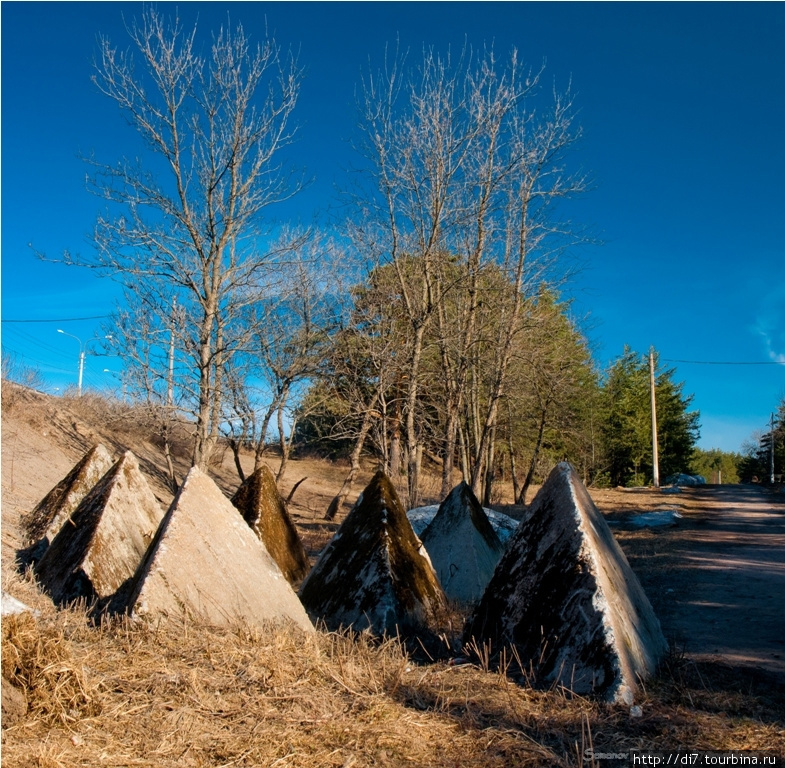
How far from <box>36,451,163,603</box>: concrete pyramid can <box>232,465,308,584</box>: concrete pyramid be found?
0.95 metres

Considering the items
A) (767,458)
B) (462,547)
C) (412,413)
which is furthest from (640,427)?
(462,547)

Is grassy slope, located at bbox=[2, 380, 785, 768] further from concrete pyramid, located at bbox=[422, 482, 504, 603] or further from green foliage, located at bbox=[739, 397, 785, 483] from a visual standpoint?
green foliage, located at bbox=[739, 397, 785, 483]

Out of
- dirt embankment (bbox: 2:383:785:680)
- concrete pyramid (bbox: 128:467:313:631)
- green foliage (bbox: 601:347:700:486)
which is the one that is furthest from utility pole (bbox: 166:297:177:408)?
green foliage (bbox: 601:347:700:486)

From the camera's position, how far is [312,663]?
346cm

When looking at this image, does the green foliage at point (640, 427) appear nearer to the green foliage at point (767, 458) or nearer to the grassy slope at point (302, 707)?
the green foliage at point (767, 458)

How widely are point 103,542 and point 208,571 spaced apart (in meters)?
1.61

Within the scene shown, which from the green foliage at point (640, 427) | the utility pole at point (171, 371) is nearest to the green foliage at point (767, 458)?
the green foliage at point (640, 427)

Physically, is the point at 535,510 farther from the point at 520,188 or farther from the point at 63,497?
the point at 520,188

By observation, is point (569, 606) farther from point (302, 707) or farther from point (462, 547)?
point (462, 547)

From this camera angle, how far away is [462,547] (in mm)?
7184

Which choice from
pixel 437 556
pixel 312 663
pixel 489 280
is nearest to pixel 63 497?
pixel 437 556

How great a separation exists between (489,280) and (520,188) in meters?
2.74

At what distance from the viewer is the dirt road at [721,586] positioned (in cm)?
512

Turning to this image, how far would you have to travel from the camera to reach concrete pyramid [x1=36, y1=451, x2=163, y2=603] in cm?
506
